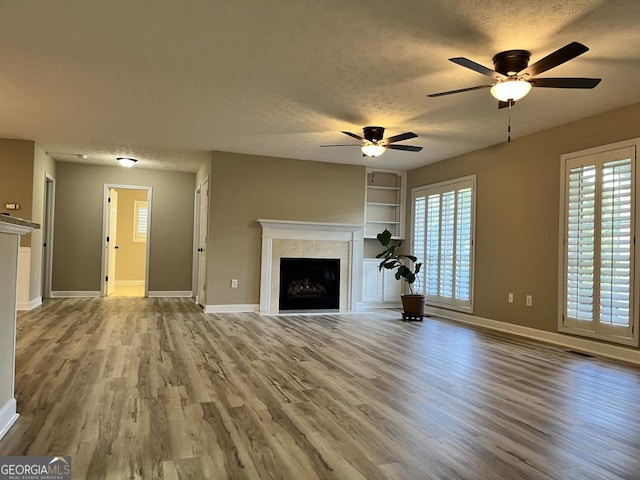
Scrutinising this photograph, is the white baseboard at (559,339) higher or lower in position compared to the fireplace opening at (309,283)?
lower

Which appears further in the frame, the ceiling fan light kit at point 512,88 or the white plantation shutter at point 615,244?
the white plantation shutter at point 615,244

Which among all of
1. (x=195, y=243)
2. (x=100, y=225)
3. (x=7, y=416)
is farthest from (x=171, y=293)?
(x=7, y=416)

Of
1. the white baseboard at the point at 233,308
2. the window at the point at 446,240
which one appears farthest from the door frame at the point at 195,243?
the window at the point at 446,240

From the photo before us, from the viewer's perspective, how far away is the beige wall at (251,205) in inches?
267

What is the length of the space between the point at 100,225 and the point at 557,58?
315 inches

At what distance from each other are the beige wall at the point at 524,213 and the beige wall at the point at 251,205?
7.38ft

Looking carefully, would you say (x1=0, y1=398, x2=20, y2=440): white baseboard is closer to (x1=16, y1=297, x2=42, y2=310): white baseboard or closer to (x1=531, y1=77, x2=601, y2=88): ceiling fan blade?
(x1=531, y1=77, x2=601, y2=88): ceiling fan blade

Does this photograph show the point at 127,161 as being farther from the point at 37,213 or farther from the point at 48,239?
the point at 48,239

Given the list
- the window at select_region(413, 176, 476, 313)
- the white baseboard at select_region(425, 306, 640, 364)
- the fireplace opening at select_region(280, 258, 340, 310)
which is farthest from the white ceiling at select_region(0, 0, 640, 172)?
the white baseboard at select_region(425, 306, 640, 364)

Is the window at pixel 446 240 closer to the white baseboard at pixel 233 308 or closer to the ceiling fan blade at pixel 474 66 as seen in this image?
the white baseboard at pixel 233 308

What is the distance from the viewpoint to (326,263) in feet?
24.2

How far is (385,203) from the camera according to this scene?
8016mm

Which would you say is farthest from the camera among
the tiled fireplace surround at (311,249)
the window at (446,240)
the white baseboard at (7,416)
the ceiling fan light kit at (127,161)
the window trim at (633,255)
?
the ceiling fan light kit at (127,161)

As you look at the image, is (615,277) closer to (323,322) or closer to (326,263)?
(323,322)
